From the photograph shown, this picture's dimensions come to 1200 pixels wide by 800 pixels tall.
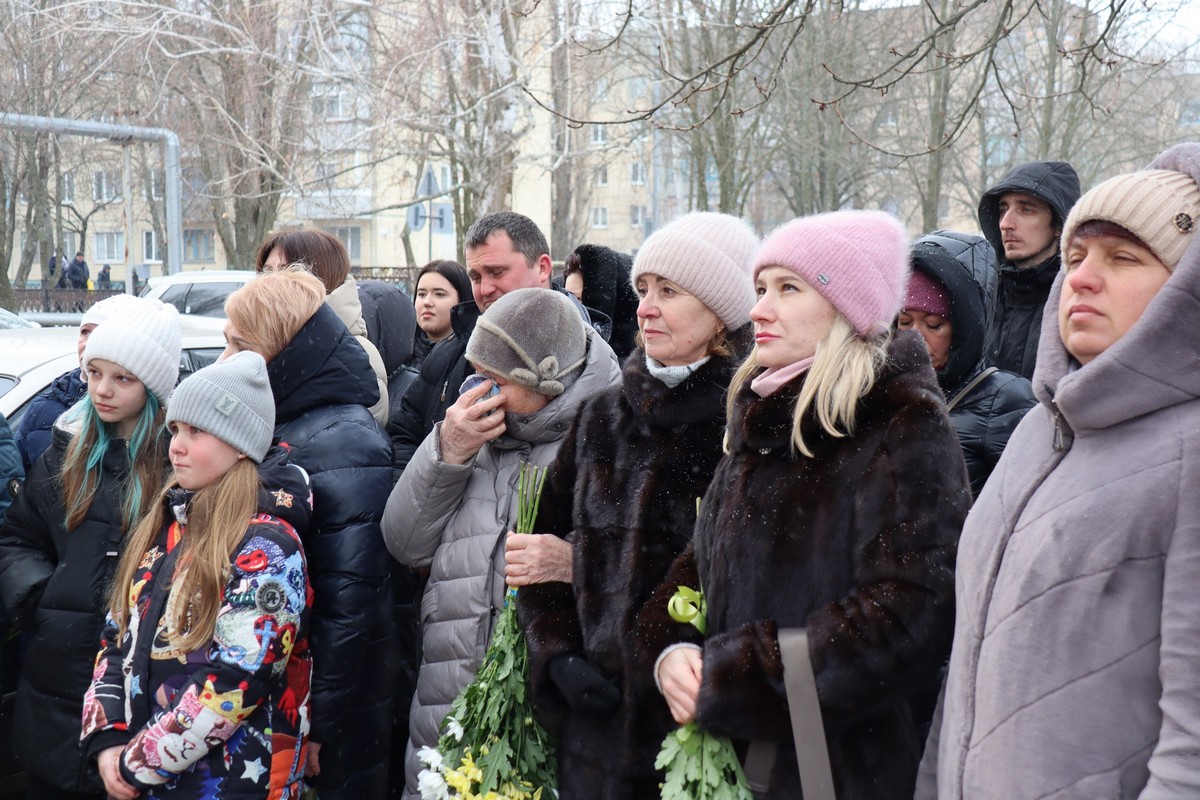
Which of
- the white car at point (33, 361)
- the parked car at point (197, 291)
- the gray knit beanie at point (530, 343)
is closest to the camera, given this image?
the gray knit beanie at point (530, 343)

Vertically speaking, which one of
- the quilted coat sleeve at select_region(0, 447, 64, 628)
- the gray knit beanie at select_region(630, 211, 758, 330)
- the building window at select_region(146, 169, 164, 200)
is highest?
the building window at select_region(146, 169, 164, 200)

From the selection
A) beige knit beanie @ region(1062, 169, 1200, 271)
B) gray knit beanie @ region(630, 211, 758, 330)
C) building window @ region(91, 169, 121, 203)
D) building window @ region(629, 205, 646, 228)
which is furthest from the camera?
building window @ region(629, 205, 646, 228)

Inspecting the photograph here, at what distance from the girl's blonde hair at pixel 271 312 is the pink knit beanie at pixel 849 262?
175 cm

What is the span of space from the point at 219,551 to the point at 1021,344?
3.11 m

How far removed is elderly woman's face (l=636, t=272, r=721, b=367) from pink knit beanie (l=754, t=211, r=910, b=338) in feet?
1.28

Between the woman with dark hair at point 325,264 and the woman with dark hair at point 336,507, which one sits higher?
the woman with dark hair at point 325,264

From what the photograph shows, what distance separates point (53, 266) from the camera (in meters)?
33.8

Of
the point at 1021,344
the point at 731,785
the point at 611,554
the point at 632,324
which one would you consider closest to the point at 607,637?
the point at 611,554

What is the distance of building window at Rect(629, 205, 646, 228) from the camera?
51281 mm

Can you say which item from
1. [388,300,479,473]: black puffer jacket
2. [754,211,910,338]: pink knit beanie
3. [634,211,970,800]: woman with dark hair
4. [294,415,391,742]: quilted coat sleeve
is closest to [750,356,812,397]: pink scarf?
[634,211,970,800]: woman with dark hair

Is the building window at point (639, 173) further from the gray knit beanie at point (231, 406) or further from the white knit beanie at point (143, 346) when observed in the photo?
the gray knit beanie at point (231, 406)

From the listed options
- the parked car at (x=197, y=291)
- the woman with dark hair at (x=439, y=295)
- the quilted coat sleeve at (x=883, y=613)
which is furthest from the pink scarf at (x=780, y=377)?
the parked car at (x=197, y=291)

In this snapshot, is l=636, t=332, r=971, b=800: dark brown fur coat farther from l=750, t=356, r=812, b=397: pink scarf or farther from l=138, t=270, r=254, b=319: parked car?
l=138, t=270, r=254, b=319: parked car

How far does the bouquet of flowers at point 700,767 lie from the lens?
2.49 metres
